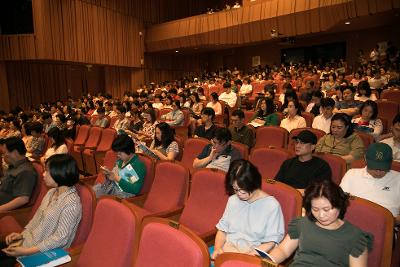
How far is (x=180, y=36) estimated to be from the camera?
578 inches

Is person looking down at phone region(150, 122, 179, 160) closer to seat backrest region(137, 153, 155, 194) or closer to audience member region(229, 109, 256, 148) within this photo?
seat backrest region(137, 153, 155, 194)

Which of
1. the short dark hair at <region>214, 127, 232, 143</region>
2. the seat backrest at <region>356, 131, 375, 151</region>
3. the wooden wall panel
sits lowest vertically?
the seat backrest at <region>356, 131, 375, 151</region>

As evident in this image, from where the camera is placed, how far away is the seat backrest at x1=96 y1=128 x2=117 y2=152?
19.5 ft

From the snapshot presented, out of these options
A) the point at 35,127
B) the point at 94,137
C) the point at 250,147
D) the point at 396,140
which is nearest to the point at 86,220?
the point at 250,147

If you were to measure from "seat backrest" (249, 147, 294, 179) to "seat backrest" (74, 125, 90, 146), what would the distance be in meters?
4.36

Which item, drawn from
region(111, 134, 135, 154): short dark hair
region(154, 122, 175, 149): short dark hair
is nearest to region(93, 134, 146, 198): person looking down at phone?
region(111, 134, 135, 154): short dark hair

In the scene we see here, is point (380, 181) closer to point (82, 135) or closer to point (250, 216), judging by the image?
point (250, 216)

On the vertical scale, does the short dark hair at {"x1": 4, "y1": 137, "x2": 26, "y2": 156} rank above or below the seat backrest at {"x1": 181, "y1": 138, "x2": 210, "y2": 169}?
above

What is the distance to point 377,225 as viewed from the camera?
178 centimetres

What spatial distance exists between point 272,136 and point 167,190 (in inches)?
77.1

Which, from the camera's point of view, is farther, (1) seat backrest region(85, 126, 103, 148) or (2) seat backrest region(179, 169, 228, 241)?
(1) seat backrest region(85, 126, 103, 148)

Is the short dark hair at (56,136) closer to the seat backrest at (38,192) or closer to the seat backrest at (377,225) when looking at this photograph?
the seat backrest at (38,192)

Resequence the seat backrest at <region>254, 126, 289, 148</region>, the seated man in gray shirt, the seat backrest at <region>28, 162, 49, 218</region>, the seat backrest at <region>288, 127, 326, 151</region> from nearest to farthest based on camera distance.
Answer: the seated man in gray shirt, the seat backrest at <region>28, 162, 49, 218</region>, the seat backrest at <region>288, 127, 326, 151</region>, the seat backrest at <region>254, 126, 289, 148</region>

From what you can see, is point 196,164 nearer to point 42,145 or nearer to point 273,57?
point 42,145
